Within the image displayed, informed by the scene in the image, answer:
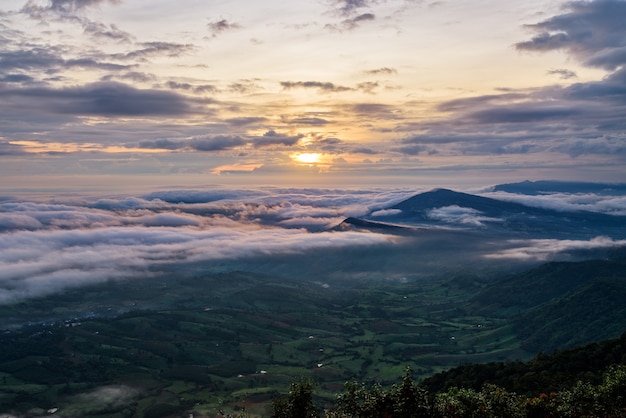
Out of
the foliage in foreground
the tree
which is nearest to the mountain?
the foliage in foreground

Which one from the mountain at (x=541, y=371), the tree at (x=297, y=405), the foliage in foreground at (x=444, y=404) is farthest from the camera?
the mountain at (x=541, y=371)

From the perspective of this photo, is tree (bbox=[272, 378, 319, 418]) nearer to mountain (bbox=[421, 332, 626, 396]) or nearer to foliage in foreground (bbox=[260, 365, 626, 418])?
foliage in foreground (bbox=[260, 365, 626, 418])

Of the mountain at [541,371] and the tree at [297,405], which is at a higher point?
the tree at [297,405]

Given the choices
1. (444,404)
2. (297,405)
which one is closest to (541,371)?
(444,404)

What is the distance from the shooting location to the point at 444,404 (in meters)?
89.8

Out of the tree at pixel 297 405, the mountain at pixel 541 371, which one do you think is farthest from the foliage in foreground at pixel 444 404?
the mountain at pixel 541 371

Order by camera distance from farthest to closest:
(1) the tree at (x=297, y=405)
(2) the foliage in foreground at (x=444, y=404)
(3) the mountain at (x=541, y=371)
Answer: (3) the mountain at (x=541, y=371) < (2) the foliage in foreground at (x=444, y=404) < (1) the tree at (x=297, y=405)

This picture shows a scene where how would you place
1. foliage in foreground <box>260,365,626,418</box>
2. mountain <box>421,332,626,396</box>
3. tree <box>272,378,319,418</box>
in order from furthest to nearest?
mountain <box>421,332,626,396</box> < foliage in foreground <box>260,365,626,418</box> < tree <box>272,378,319,418</box>

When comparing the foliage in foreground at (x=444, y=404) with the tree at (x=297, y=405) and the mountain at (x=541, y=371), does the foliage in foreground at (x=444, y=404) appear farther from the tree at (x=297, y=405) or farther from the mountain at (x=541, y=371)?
the mountain at (x=541, y=371)

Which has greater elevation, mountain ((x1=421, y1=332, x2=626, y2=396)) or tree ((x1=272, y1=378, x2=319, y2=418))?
tree ((x1=272, y1=378, x2=319, y2=418))

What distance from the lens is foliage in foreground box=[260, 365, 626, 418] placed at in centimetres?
8312

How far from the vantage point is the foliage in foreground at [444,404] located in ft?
273

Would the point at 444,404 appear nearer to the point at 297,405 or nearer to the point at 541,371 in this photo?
the point at 297,405

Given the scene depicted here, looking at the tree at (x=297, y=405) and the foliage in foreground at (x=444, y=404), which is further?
the foliage in foreground at (x=444, y=404)
